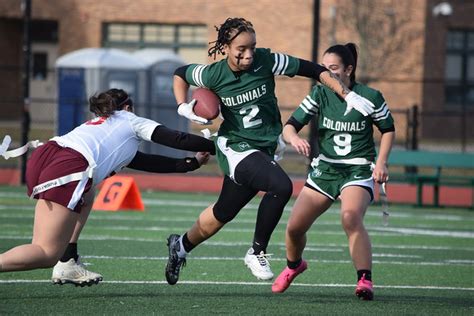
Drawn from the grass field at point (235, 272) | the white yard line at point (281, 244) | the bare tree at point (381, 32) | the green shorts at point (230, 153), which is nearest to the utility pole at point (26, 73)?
the grass field at point (235, 272)

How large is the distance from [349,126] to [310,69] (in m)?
0.45

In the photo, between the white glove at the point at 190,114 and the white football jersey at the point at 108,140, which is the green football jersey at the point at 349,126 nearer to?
the white glove at the point at 190,114

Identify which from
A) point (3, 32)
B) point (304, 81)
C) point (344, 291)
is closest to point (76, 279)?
point (344, 291)

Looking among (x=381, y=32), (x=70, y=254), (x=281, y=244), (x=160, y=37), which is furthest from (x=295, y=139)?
(x=160, y=37)

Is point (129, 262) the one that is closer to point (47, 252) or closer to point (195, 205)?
point (47, 252)

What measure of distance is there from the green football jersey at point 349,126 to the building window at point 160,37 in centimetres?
2736

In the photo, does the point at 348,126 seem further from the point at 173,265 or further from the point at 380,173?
the point at 173,265

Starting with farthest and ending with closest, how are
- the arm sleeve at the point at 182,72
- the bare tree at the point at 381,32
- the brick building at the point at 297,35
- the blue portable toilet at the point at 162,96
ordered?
the brick building at the point at 297,35 < the bare tree at the point at 381,32 < the blue portable toilet at the point at 162,96 < the arm sleeve at the point at 182,72

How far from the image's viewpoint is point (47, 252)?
6.52 meters

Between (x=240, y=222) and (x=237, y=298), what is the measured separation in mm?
5905

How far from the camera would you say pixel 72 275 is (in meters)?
7.30

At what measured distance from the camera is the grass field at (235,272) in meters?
7.04

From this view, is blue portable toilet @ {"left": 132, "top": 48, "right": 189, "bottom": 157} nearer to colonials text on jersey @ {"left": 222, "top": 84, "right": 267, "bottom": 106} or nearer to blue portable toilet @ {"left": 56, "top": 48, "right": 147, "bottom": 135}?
blue portable toilet @ {"left": 56, "top": 48, "right": 147, "bottom": 135}

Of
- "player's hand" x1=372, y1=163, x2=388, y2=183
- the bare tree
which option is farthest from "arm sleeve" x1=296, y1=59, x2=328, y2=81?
the bare tree
